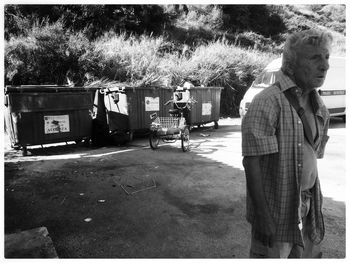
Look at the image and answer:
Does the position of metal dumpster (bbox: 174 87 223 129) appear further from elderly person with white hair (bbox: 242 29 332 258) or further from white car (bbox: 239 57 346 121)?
elderly person with white hair (bbox: 242 29 332 258)

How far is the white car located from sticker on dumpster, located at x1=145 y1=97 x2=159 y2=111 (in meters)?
3.50

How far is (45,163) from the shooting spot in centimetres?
678

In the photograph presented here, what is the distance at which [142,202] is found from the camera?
15.0 ft

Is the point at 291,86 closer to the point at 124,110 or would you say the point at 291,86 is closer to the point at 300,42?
the point at 300,42

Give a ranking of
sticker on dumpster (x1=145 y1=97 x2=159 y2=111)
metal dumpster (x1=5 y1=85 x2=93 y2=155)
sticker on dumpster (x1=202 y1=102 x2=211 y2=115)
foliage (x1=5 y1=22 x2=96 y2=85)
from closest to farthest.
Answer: metal dumpster (x1=5 y1=85 x2=93 y2=155)
sticker on dumpster (x1=145 y1=97 x2=159 y2=111)
sticker on dumpster (x1=202 y1=102 x2=211 y2=115)
foliage (x1=5 y1=22 x2=96 y2=85)

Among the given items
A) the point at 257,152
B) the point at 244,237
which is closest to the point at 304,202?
the point at 257,152

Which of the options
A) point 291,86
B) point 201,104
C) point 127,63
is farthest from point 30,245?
point 127,63

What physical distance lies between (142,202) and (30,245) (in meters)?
1.98

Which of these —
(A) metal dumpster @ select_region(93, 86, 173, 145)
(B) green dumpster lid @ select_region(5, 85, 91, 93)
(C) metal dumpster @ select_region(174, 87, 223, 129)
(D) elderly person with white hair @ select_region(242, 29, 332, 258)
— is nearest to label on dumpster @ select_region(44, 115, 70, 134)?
(B) green dumpster lid @ select_region(5, 85, 91, 93)

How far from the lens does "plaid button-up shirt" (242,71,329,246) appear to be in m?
1.77

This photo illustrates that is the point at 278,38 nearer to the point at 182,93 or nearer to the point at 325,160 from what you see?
the point at 182,93

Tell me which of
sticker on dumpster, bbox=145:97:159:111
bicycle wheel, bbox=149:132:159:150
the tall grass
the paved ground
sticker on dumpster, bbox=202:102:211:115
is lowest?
the paved ground

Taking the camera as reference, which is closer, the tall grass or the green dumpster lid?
the green dumpster lid

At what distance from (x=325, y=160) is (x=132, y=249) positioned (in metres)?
5.41
